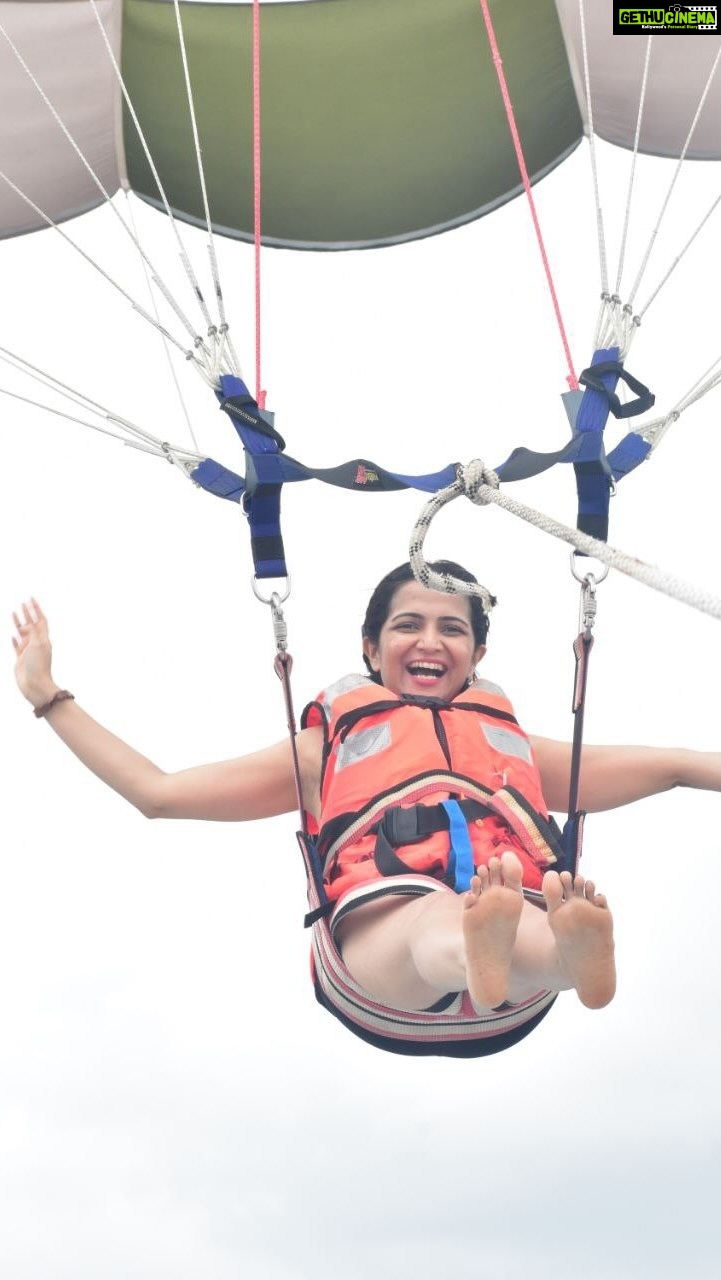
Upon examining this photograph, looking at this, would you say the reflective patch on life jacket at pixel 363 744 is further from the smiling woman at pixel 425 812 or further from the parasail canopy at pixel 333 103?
the parasail canopy at pixel 333 103

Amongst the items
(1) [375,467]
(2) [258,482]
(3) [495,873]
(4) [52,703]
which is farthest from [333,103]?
(3) [495,873]

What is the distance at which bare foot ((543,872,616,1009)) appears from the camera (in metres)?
3.63

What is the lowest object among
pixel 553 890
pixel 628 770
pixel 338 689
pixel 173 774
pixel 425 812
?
pixel 553 890

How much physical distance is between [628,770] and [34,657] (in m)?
1.69

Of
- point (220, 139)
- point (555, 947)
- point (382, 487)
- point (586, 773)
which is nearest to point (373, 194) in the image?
point (220, 139)

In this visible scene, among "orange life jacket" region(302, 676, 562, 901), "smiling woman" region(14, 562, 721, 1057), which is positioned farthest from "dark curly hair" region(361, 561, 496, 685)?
"orange life jacket" region(302, 676, 562, 901)

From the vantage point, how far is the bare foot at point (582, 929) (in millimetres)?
3635

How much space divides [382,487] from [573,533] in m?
1.08

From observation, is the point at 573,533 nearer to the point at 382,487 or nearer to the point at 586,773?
the point at 382,487

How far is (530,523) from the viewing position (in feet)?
12.1

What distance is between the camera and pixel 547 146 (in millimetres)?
6398

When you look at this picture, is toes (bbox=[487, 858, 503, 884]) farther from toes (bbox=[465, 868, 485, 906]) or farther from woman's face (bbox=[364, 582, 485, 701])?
woman's face (bbox=[364, 582, 485, 701])

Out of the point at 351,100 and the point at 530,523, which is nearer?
the point at 530,523

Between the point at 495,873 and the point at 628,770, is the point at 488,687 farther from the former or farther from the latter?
the point at 495,873
